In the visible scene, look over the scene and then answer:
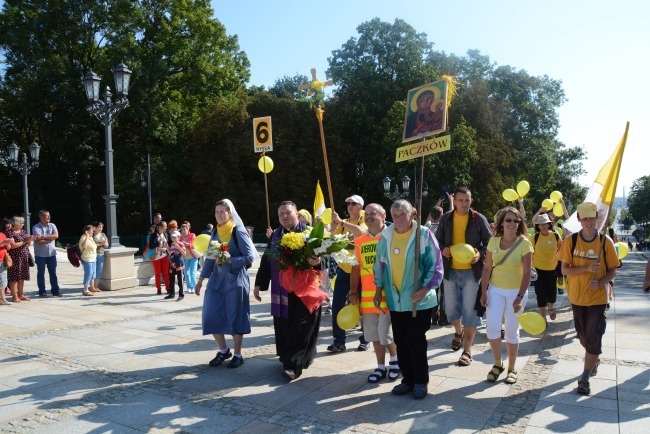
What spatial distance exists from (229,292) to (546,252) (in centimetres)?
470

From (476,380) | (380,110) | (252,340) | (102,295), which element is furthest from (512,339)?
(380,110)

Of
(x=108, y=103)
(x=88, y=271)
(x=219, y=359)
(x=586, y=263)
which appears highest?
(x=108, y=103)

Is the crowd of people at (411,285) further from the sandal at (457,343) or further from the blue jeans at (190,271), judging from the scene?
the blue jeans at (190,271)

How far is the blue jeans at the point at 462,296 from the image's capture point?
5891 mm

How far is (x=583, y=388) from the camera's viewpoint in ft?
15.7

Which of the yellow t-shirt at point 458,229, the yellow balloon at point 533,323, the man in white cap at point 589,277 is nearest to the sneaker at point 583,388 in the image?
the man in white cap at point 589,277

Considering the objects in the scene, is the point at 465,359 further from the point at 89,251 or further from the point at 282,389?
the point at 89,251

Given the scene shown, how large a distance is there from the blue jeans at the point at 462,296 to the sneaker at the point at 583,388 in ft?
4.21

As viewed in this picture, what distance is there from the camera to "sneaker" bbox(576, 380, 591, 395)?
4766 millimetres

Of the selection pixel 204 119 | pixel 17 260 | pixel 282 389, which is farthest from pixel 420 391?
pixel 204 119

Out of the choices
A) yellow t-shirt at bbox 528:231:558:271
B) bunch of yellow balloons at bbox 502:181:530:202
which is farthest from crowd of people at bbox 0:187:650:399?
bunch of yellow balloons at bbox 502:181:530:202

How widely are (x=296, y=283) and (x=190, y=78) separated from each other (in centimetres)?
2900

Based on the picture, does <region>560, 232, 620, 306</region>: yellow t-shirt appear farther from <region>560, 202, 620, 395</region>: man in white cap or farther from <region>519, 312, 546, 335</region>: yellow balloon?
<region>519, 312, 546, 335</region>: yellow balloon

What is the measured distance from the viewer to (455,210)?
6242 millimetres
